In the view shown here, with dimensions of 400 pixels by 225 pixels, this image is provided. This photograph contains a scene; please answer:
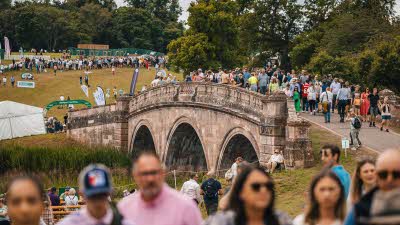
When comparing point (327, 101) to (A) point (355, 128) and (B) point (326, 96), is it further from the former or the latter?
(A) point (355, 128)

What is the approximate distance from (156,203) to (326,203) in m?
1.31

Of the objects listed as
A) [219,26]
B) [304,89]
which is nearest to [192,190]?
[304,89]

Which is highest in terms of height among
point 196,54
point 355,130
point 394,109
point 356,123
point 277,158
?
point 196,54

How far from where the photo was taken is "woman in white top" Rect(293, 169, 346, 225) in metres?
6.27

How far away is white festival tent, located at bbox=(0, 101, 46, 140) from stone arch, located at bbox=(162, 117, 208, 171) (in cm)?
1127

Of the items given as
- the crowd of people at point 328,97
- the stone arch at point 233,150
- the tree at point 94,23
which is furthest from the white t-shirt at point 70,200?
the tree at point 94,23

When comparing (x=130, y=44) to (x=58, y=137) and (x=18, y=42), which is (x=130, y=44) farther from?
Result: (x=58, y=137)

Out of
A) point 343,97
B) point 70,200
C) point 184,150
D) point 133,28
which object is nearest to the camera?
point 70,200

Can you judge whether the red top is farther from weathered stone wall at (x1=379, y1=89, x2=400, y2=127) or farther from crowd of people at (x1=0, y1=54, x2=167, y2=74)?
crowd of people at (x1=0, y1=54, x2=167, y2=74)

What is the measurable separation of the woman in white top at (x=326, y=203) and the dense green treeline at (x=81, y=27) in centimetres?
9078

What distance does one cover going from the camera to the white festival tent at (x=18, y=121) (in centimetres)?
4562

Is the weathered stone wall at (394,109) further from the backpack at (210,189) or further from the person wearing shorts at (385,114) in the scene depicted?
the backpack at (210,189)

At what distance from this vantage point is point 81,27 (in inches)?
4038

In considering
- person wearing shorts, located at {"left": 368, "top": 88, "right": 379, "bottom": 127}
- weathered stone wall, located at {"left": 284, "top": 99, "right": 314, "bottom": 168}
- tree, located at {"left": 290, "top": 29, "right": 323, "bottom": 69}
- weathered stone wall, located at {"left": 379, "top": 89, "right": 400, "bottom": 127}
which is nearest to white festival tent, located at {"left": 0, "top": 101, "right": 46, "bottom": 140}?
tree, located at {"left": 290, "top": 29, "right": 323, "bottom": 69}
